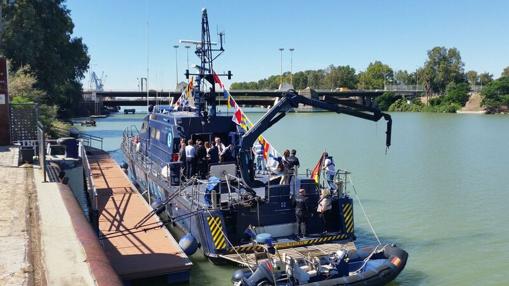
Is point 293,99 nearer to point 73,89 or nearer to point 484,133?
point 484,133

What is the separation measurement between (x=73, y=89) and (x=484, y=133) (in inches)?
2043

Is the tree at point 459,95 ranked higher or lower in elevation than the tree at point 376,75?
lower

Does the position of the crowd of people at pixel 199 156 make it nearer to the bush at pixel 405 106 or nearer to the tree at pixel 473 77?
the bush at pixel 405 106

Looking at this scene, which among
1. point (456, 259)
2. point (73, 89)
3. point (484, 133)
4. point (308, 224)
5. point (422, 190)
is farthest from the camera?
point (73, 89)

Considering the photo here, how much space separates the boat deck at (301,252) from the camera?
1171 cm

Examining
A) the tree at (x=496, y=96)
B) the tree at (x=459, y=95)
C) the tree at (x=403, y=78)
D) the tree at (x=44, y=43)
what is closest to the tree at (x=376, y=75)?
the tree at (x=403, y=78)

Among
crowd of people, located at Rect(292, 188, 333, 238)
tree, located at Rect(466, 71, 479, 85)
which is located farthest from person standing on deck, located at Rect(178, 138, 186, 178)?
tree, located at Rect(466, 71, 479, 85)

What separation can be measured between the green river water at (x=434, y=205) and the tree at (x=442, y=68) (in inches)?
3796

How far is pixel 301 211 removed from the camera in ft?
43.1

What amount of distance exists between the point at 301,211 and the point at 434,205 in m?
10.6

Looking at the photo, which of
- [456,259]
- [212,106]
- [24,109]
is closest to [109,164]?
[24,109]

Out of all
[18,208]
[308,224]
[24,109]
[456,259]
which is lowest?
[456,259]

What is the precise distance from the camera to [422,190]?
975 inches

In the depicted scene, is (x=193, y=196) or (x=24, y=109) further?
(x=24, y=109)
